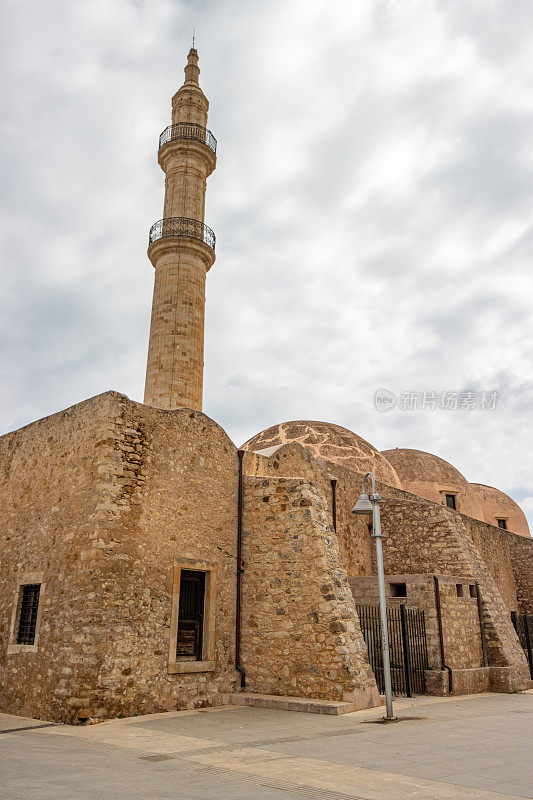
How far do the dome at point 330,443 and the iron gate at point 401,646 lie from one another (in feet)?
20.5

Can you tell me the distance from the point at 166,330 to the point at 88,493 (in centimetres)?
1102

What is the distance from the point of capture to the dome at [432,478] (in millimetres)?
24906

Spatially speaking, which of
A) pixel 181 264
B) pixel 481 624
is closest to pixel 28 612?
pixel 481 624

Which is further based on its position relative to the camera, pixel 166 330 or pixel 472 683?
pixel 166 330

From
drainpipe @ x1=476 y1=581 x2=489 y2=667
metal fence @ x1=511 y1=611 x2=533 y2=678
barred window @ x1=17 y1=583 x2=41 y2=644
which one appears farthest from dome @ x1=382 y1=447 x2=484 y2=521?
barred window @ x1=17 y1=583 x2=41 y2=644

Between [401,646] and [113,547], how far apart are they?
6913mm

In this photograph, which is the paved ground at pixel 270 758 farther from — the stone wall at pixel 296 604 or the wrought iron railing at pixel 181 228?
the wrought iron railing at pixel 181 228

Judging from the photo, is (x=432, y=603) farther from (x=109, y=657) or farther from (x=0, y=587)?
(x=0, y=587)

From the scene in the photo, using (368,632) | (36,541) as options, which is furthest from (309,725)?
(36,541)

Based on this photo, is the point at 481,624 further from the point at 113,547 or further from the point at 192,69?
the point at 192,69

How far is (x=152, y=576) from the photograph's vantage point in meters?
9.89

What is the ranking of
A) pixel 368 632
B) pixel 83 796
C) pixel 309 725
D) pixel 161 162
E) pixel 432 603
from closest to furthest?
1. pixel 83 796
2. pixel 309 725
3. pixel 368 632
4. pixel 432 603
5. pixel 161 162

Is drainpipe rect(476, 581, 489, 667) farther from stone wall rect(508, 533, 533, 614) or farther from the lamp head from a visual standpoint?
stone wall rect(508, 533, 533, 614)

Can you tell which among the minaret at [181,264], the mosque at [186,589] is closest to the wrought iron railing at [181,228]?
the minaret at [181,264]
